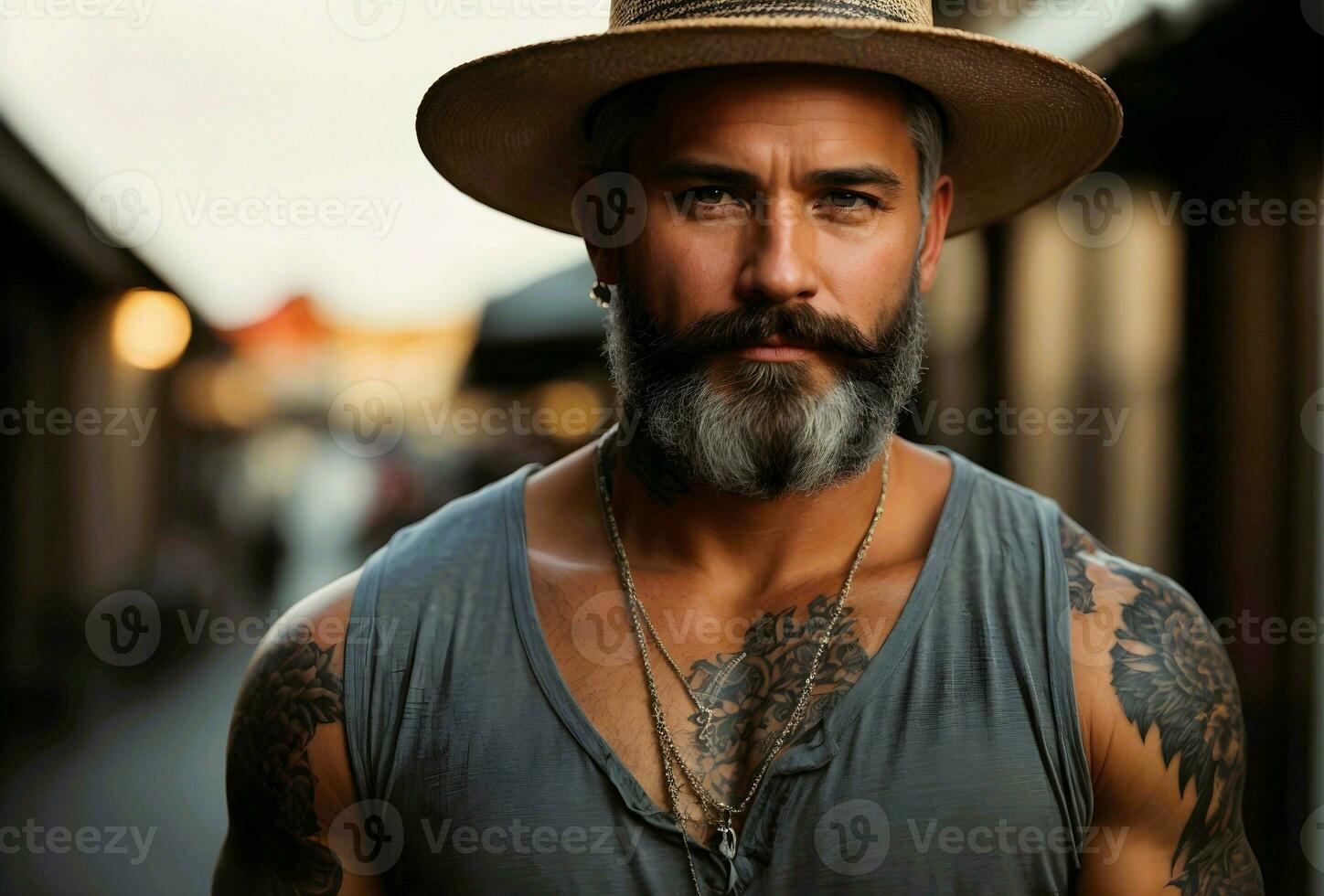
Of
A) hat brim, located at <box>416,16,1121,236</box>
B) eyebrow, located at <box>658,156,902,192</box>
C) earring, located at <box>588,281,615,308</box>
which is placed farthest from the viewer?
earring, located at <box>588,281,615,308</box>

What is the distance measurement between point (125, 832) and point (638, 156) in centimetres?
756

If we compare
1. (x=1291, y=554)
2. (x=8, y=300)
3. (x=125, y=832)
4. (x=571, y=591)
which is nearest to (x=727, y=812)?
(x=571, y=591)

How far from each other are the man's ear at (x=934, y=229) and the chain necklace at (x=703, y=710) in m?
0.42

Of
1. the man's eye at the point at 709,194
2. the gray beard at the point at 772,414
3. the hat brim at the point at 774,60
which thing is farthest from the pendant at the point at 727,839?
the hat brim at the point at 774,60

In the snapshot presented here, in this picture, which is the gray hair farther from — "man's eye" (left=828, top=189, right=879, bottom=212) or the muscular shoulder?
the muscular shoulder

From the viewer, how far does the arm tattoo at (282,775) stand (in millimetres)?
2637

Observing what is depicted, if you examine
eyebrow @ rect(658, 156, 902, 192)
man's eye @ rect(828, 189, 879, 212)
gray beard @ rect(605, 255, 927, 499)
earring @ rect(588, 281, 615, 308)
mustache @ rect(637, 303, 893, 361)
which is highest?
eyebrow @ rect(658, 156, 902, 192)

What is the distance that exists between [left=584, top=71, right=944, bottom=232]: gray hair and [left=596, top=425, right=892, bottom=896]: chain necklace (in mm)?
648

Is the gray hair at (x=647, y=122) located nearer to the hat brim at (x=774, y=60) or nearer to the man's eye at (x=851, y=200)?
the hat brim at (x=774, y=60)

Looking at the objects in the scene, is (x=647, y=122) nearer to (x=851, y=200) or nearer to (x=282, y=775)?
(x=851, y=200)

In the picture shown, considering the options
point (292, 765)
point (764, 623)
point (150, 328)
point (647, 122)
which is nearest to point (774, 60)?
point (647, 122)

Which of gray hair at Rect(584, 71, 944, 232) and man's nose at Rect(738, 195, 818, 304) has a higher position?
gray hair at Rect(584, 71, 944, 232)

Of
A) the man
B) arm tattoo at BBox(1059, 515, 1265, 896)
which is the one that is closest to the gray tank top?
the man

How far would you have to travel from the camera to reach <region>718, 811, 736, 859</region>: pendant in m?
2.38
